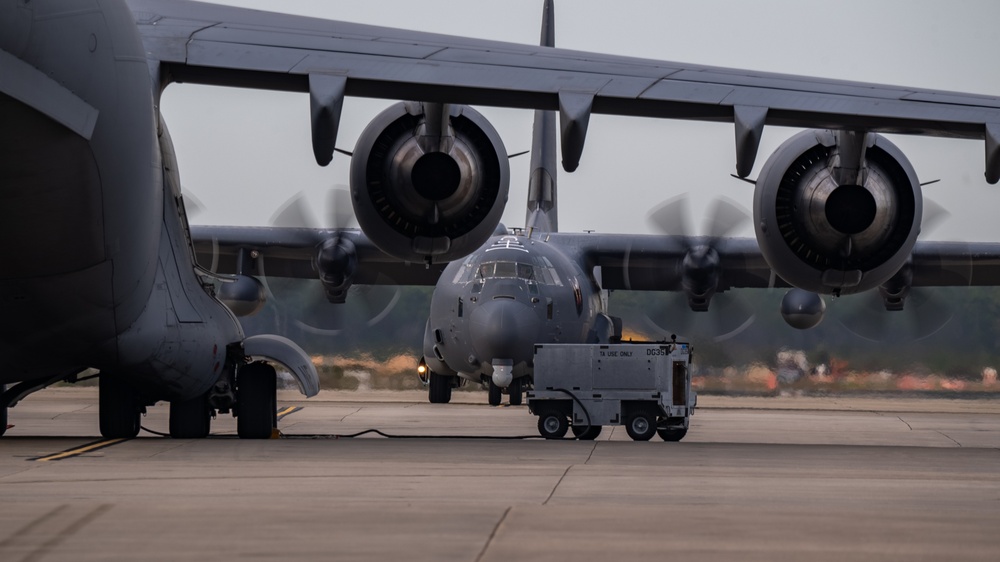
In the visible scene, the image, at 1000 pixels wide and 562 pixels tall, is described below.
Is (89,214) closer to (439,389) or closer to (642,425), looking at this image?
(642,425)

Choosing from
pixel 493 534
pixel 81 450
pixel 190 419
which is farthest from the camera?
pixel 190 419

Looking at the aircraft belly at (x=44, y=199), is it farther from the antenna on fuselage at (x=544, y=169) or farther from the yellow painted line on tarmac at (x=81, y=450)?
the antenna on fuselage at (x=544, y=169)

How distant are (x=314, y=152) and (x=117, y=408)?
16.8 feet

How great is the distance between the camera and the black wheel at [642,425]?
547 inches

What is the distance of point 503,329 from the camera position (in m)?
17.3

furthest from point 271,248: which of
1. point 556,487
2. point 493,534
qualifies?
point 493,534

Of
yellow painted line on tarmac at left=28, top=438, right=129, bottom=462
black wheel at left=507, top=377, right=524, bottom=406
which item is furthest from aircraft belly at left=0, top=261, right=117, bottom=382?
black wheel at left=507, top=377, right=524, bottom=406

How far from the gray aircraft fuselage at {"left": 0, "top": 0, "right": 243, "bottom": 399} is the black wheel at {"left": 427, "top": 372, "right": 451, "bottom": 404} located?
1475 centimetres

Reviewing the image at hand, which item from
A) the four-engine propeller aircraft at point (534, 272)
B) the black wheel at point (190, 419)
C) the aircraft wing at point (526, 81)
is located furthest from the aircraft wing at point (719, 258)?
the aircraft wing at point (526, 81)

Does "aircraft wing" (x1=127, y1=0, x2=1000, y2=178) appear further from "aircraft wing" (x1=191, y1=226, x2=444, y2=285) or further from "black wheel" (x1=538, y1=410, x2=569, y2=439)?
"aircraft wing" (x1=191, y1=226, x2=444, y2=285)

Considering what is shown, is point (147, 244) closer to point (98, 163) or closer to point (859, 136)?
point (98, 163)

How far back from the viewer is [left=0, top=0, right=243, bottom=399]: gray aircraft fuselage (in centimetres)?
768

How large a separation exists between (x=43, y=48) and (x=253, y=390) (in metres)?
5.56

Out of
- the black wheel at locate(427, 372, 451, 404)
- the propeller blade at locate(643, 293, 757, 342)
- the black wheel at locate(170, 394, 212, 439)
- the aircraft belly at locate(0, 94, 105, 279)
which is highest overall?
the aircraft belly at locate(0, 94, 105, 279)
